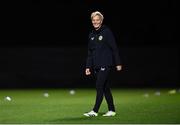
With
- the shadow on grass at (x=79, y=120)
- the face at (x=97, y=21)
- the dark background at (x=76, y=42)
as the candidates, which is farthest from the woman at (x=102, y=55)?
the dark background at (x=76, y=42)

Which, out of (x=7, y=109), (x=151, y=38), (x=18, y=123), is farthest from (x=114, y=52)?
(x=151, y=38)

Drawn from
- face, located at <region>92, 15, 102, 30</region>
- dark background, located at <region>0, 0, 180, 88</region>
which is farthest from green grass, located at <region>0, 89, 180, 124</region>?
dark background, located at <region>0, 0, 180, 88</region>

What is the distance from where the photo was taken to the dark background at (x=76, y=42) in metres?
23.0

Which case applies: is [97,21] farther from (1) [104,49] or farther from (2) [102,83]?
(2) [102,83]

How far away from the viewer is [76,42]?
25438 millimetres

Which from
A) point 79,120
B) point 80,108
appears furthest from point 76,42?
point 79,120

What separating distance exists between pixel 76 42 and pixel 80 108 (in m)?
11.3

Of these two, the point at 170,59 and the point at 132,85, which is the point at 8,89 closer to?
the point at 132,85

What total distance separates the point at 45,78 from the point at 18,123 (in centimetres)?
1190

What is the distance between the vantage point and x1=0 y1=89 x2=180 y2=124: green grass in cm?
1163

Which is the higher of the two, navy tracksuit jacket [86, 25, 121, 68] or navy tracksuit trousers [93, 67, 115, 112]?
navy tracksuit jacket [86, 25, 121, 68]

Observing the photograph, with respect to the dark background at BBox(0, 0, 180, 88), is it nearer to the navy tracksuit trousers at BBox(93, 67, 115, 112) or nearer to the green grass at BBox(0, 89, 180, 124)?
the green grass at BBox(0, 89, 180, 124)

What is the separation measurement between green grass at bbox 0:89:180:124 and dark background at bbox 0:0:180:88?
2.34m

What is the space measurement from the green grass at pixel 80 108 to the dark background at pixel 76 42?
7.69 ft
